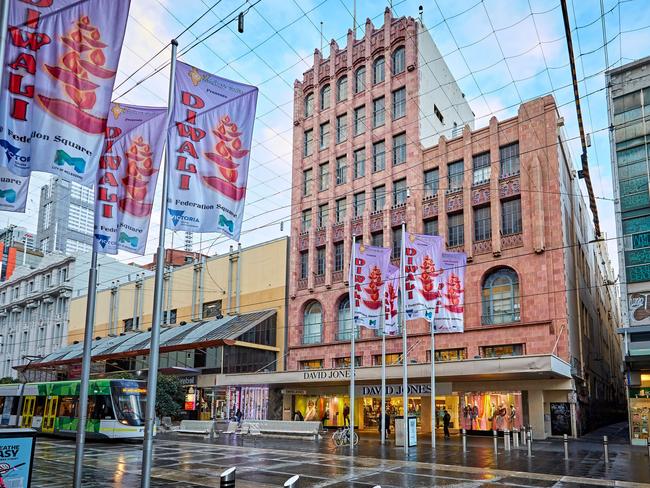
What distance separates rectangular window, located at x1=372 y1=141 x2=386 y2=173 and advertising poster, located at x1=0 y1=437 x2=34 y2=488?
36262 mm

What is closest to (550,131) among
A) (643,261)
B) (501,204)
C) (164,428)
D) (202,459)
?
(501,204)

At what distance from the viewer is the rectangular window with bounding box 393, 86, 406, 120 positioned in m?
43.5

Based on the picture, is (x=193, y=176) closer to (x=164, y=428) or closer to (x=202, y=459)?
(x=202, y=459)

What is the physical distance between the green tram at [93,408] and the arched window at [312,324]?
51.7 feet

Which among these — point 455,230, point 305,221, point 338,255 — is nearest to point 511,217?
point 455,230

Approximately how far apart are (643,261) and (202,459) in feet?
82.8

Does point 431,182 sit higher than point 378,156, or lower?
lower

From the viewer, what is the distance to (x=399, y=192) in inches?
1662

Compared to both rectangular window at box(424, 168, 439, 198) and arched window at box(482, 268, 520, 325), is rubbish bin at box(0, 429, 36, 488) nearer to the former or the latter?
arched window at box(482, 268, 520, 325)

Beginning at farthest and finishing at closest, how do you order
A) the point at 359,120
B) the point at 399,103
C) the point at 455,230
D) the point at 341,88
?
the point at 341,88 → the point at 359,120 → the point at 399,103 → the point at 455,230

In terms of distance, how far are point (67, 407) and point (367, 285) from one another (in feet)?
58.8

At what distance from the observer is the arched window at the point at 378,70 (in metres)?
45.9

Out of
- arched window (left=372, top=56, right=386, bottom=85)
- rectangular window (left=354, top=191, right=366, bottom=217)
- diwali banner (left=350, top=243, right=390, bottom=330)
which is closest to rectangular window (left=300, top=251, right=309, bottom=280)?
rectangular window (left=354, top=191, right=366, bottom=217)

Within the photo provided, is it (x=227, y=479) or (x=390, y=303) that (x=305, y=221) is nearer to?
(x=390, y=303)
